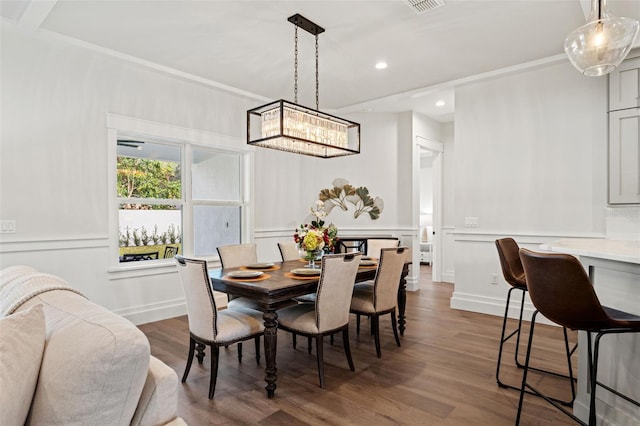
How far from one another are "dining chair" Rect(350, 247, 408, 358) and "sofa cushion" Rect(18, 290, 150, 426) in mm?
2313

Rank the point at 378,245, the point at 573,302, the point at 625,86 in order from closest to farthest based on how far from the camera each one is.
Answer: the point at 573,302 → the point at 625,86 → the point at 378,245

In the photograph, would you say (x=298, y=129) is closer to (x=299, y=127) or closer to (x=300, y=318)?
(x=299, y=127)

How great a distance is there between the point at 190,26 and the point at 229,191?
2410 mm

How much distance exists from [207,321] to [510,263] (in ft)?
7.28

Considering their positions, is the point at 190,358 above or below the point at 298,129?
below

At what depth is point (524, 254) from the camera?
5.98 ft

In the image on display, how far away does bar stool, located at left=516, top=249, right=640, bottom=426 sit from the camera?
1.58m

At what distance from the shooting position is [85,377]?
0.93 meters

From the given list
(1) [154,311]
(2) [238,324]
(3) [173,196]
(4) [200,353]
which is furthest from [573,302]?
(3) [173,196]

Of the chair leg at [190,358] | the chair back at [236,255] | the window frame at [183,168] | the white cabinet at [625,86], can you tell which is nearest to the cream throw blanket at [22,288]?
the chair leg at [190,358]

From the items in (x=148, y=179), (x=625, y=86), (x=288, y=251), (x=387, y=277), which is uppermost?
(x=625, y=86)

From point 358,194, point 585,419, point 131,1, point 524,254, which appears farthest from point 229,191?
point 585,419

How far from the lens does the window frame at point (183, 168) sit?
13.0 ft

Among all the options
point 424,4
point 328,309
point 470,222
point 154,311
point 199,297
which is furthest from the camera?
point 470,222
